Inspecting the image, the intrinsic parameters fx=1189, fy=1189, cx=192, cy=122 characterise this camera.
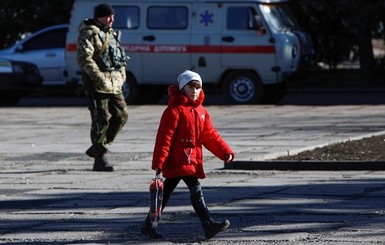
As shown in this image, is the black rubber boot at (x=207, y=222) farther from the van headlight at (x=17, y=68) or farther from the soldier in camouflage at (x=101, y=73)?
the van headlight at (x=17, y=68)

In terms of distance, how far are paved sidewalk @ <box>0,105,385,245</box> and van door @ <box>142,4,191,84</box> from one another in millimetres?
5389

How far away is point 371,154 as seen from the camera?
13.8 m

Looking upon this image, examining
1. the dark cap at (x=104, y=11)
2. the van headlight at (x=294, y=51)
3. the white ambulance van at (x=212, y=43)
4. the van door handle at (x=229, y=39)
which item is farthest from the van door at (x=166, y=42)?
the dark cap at (x=104, y=11)

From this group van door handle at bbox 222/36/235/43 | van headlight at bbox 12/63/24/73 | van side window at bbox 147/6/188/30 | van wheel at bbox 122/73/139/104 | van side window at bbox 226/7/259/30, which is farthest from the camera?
van headlight at bbox 12/63/24/73

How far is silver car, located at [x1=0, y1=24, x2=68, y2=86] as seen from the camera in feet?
90.2

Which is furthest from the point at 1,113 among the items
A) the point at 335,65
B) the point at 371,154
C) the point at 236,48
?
the point at 335,65

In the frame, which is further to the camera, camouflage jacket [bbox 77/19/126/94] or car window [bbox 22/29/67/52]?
car window [bbox 22/29/67/52]

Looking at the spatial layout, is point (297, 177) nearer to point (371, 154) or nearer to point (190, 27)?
point (371, 154)

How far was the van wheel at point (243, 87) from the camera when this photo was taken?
24.3 m

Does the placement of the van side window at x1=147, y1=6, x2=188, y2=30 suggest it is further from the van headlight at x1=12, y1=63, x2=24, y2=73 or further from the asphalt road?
the van headlight at x1=12, y1=63, x2=24, y2=73

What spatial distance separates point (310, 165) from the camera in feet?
42.9

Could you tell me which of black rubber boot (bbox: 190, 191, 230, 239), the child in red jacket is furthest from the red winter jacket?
black rubber boot (bbox: 190, 191, 230, 239)

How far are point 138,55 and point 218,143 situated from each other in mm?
16160

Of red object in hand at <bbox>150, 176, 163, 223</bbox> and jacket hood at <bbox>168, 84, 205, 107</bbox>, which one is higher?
jacket hood at <bbox>168, 84, 205, 107</bbox>
